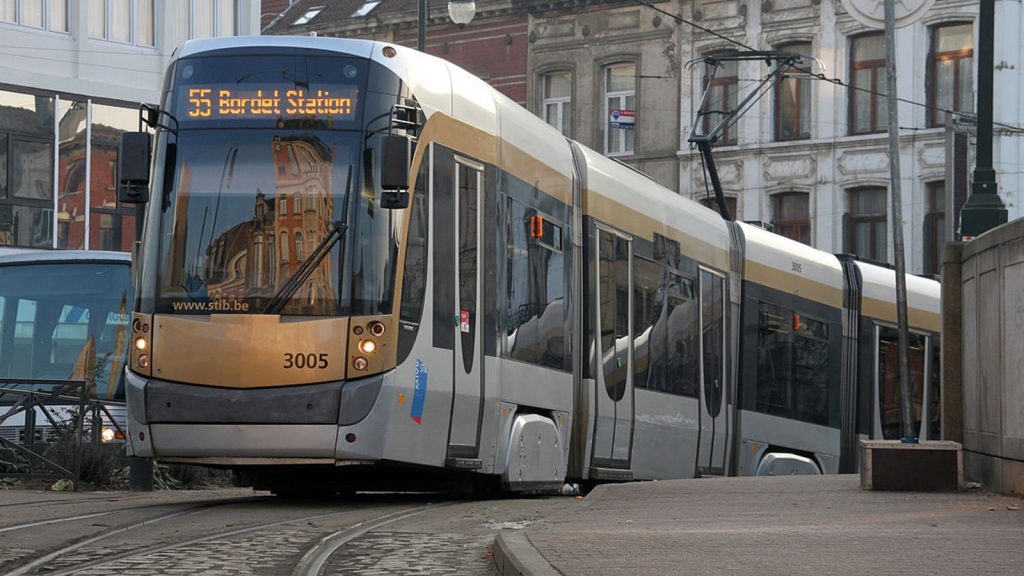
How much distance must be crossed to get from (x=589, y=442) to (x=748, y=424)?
5509mm

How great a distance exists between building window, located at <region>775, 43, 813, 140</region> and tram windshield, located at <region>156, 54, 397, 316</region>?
116 feet

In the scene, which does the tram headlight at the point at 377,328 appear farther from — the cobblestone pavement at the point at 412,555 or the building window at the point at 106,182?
the building window at the point at 106,182

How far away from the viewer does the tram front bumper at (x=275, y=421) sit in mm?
13023

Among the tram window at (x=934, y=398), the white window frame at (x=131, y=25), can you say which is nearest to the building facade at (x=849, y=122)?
the white window frame at (x=131, y=25)

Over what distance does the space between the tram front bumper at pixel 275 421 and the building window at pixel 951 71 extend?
33936mm

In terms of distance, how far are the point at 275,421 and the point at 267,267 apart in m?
1.08

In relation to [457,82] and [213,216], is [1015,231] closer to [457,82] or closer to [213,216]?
[457,82]

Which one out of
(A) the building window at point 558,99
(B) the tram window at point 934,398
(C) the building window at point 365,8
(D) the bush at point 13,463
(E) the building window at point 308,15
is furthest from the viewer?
(E) the building window at point 308,15

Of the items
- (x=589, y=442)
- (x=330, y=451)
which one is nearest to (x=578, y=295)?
(x=589, y=442)

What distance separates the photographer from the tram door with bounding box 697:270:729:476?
822 inches

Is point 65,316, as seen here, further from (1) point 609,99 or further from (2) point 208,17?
(1) point 609,99

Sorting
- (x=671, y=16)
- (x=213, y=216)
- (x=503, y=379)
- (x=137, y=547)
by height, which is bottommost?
(x=137, y=547)

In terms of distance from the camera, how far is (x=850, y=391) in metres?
24.4

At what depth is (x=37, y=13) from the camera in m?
37.0
